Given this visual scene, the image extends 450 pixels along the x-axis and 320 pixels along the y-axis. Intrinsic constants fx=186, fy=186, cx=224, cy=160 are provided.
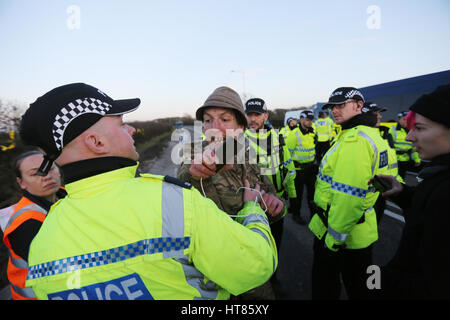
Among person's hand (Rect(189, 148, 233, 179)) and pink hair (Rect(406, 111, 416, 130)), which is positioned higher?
pink hair (Rect(406, 111, 416, 130))

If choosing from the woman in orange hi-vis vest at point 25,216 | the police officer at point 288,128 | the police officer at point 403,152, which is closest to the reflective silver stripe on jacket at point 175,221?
the woman in orange hi-vis vest at point 25,216

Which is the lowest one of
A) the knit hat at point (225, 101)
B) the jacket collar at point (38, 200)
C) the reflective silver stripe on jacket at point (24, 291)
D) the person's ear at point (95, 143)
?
the reflective silver stripe on jacket at point (24, 291)

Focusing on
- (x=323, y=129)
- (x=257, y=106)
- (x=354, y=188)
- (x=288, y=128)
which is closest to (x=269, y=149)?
(x=257, y=106)

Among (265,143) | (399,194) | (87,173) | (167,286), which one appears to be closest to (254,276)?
(167,286)

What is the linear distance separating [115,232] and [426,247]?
1.73 metres

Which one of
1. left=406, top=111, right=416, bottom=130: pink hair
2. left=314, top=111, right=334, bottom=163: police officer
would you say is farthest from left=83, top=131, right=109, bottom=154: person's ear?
left=314, top=111, right=334, bottom=163: police officer

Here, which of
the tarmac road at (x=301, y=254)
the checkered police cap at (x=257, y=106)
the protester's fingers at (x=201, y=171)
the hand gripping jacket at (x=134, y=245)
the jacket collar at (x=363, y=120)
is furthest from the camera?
the checkered police cap at (x=257, y=106)

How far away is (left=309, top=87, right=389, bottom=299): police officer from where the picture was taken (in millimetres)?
2012

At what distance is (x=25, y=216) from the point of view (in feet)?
5.34

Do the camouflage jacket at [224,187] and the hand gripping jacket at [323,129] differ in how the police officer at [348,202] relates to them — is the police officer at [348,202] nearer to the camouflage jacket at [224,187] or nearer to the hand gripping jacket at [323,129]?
the camouflage jacket at [224,187]

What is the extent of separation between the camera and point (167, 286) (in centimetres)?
90

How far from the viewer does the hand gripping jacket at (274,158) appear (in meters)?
3.27

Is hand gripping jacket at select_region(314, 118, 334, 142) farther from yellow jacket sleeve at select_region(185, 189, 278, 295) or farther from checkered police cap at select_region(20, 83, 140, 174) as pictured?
checkered police cap at select_region(20, 83, 140, 174)
